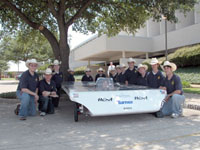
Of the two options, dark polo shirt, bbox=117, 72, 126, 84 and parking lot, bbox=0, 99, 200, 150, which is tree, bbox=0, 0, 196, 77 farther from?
parking lot, bbox=0, 99, 200, 150

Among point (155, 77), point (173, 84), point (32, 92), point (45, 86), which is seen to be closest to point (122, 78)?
point (155, 77)

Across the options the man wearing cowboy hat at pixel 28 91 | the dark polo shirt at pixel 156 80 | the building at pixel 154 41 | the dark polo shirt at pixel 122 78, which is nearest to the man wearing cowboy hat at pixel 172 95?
the dark polo shirt at pixel 156 80

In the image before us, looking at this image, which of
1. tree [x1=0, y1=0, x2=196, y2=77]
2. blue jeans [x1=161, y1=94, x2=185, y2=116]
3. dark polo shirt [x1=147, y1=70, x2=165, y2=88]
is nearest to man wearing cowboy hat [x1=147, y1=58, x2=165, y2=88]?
dark polo shirt [x1=147, y1=70, x2=165, y2=88]

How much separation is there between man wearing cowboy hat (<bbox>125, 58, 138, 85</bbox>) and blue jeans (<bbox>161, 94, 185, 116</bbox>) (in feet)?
6.33

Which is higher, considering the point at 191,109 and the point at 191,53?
the point at 191,53

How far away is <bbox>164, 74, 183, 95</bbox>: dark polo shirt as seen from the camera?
5.77 metres

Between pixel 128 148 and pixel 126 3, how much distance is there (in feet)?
30.0

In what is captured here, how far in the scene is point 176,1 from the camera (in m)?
9.04

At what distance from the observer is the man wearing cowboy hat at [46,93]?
6302mm

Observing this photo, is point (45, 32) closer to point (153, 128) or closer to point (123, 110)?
point (123, 110)

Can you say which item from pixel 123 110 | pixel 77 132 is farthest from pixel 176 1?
pixel 77 132

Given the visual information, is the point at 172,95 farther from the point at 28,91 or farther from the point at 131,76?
the point at 28,91

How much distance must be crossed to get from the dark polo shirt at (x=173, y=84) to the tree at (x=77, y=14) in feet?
15.1

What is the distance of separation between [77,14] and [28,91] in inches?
238
